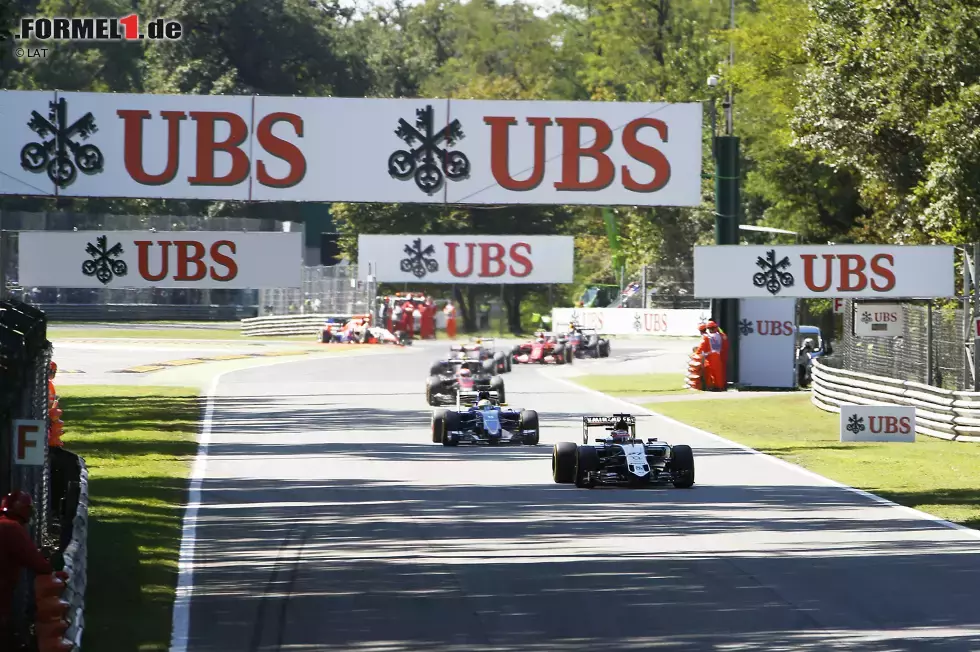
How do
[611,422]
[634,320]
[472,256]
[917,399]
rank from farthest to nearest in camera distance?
[634,320], [472,256], [917,399], [611,422]

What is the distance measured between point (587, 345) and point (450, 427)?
3321cm

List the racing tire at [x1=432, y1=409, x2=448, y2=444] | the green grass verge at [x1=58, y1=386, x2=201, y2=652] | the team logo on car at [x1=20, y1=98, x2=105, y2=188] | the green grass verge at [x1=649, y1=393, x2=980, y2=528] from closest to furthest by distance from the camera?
the green grass verge at [x1=58, y1=386, x2=201, y2=652]
the green grass verge at [x1=649, y1=393, x2=980, y2=528]
the racing tire at [x1=432, y1=409, x2=448, y2=444]
the team logo on car at [x1=20, y1=98, x2=105, y2=188]

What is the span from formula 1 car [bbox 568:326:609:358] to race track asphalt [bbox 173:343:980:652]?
33.3m

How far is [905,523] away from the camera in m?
17.1

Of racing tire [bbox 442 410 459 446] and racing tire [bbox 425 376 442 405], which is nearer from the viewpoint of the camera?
racing tire [bbox 442 410 459 446]

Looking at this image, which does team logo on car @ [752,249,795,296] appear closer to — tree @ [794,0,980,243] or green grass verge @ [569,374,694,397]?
tree @ [794,0,980,243]

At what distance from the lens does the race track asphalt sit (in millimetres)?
11328

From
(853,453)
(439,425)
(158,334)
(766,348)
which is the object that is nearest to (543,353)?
(766,348)

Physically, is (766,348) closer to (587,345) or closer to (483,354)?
(483,354)

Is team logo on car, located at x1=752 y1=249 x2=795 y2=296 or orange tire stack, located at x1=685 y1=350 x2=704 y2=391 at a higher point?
team logo on car, located at x1=752 y1=249 x2=795 y2=296

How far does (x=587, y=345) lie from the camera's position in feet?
191

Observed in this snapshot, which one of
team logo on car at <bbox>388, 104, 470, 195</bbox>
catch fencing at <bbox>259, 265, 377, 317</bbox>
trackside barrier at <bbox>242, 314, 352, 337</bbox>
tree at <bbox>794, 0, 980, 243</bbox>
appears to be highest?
tree at <bbox>794, 0, 980, 243</bbox>

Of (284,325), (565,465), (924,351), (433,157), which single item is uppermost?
(433,157)

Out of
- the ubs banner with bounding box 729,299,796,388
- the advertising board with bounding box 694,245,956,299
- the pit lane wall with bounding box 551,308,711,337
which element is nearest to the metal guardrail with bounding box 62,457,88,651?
the advertising board with bounding box 694,245,956,299
